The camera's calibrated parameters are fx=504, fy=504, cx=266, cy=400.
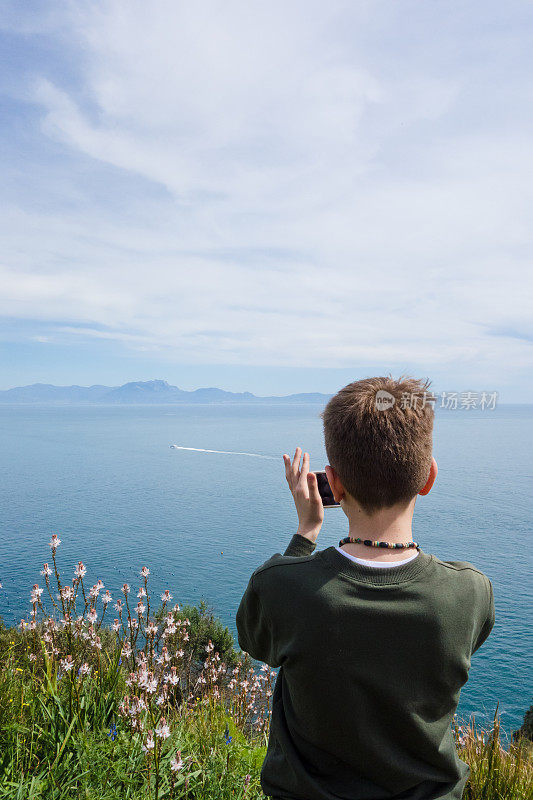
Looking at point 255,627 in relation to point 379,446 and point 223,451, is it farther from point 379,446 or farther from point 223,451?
point 223,451

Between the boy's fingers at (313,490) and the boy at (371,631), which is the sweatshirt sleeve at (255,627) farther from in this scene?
the boy's fingers at (313,490)

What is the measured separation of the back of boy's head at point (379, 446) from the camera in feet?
5.03

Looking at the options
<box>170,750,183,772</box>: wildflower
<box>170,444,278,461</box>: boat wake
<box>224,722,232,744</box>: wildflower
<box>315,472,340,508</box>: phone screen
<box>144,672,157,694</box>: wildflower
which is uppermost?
<box>315,472,340,508</box>: phone screen

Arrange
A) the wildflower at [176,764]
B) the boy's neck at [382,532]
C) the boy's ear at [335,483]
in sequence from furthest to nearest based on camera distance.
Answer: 1. the wildflower at [176,764]
2. the boy's ear at [335,483]
3. the boy's neck at [382,532]

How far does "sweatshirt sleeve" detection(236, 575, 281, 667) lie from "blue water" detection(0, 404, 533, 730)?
260 inches

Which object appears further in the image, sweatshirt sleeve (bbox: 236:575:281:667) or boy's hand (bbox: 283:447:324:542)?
boy's hand (bbox: 283:447:324:542)

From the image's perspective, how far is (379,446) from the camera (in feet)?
5.02

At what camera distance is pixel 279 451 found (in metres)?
117

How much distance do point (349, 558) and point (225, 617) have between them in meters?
34.7

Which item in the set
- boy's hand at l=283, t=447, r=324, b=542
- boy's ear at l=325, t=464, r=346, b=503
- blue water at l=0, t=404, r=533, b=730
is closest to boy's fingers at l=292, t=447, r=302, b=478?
boy's hand at l=283, t=447, r=324, b=542

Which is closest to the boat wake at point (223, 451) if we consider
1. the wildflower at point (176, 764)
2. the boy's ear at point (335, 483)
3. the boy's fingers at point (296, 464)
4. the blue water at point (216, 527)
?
the blue water at point (216, 527)

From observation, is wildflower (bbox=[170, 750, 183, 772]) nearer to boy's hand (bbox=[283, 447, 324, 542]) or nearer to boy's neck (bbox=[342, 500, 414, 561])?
boy's hand (bbox=[283, 447, 324, 542])

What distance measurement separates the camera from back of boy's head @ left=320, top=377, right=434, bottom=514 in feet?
5.03

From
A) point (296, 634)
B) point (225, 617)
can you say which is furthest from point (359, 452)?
point (225, 617)
